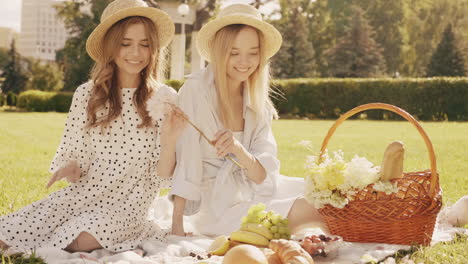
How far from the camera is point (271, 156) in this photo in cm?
350

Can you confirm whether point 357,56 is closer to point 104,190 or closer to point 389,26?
point 389,26

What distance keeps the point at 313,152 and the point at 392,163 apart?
1.66 feet

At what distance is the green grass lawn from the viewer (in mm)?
4755

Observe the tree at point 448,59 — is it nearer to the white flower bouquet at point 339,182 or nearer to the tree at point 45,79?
the tree at point 45,79

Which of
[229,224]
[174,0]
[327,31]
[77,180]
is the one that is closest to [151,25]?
[77,180]

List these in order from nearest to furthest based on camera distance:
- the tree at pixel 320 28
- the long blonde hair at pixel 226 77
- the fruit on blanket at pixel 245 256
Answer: the fruit on blanket at pixel 245 256, the long blonde hair at pixel 226 77, the tree at pixel 320 28

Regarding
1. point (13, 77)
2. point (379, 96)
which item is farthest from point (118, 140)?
point (13, 77)

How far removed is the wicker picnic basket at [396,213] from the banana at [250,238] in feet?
1.54

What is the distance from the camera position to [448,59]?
99.1 ft

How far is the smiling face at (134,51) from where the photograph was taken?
11.2 feet

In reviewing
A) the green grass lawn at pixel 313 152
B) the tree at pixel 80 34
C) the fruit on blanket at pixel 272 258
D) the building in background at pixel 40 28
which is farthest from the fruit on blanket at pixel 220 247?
the building in background at pixel 40 28

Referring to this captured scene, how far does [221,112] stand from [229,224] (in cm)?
77

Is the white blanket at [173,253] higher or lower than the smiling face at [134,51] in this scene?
lower

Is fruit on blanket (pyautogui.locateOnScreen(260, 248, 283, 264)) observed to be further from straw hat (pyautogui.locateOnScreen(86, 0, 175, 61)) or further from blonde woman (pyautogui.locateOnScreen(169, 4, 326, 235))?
straw hat (pyautogui.locateOnScreen(86, 0, 175, 61))
